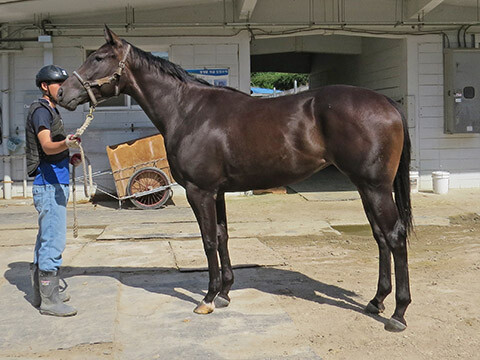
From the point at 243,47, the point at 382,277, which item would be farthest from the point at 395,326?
the point at 243,47

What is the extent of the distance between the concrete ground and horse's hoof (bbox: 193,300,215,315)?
78 mm

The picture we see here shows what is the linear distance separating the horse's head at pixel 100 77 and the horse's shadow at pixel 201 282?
1.64 m

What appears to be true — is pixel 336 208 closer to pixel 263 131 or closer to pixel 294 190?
pixel 294 190

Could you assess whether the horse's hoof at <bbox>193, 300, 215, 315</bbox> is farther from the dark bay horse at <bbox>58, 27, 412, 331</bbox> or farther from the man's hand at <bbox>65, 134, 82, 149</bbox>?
the man's hand at <bbox>65, 134, 82, 149</bbox>

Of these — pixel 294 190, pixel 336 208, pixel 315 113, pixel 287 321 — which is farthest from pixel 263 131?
pixel 294 190

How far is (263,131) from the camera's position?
4.09 metres

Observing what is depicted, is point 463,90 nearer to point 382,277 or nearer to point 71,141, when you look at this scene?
point 382,277

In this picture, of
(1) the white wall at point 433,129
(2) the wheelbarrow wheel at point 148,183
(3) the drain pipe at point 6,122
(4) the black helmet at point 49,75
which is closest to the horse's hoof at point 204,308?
(4) the black helmet at point 49,75

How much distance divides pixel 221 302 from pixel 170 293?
0.58m

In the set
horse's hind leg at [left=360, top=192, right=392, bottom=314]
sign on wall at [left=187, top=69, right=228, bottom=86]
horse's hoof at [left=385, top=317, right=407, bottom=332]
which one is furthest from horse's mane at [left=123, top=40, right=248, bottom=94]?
sign on wall at [left=187, top=69, right=228, bottom=86]

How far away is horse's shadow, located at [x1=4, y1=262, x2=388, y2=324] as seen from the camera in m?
4.55

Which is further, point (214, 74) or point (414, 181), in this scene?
point (414, 181)

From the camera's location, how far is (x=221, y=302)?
431 cm

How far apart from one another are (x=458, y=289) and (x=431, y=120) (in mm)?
7259
